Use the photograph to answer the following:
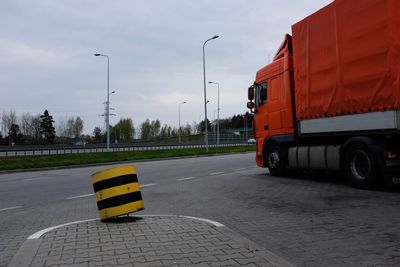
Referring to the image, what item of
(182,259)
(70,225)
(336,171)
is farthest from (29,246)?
(336,171)

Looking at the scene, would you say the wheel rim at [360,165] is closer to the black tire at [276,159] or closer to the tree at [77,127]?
the black tire at [276,159]

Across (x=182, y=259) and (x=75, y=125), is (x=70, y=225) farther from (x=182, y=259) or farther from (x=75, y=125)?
(x=75, y=125)

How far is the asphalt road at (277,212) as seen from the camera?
18.2 ft

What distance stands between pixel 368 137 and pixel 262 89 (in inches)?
223

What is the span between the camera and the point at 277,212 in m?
8.30

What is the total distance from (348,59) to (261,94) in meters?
4.93

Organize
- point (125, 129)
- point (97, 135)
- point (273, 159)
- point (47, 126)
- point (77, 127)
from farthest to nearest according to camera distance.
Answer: point (125, 129) < point (77, 127) < point (97, 135) < point (47, 126) < point (273, 159)

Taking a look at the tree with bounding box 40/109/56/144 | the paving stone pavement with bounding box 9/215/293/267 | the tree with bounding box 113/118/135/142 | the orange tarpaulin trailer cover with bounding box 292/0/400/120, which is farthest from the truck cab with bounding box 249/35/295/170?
the tree with bounding box 113/118/135/142

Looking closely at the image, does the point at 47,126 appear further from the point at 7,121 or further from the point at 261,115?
the point at 261,115

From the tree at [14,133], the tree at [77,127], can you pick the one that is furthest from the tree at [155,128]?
the tree at [14,133]

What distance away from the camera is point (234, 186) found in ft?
42.5

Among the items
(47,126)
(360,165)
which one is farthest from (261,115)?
(47,126)

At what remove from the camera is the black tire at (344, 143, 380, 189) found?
405 inches

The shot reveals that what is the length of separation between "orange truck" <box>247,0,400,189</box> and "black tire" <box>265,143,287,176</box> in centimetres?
3
